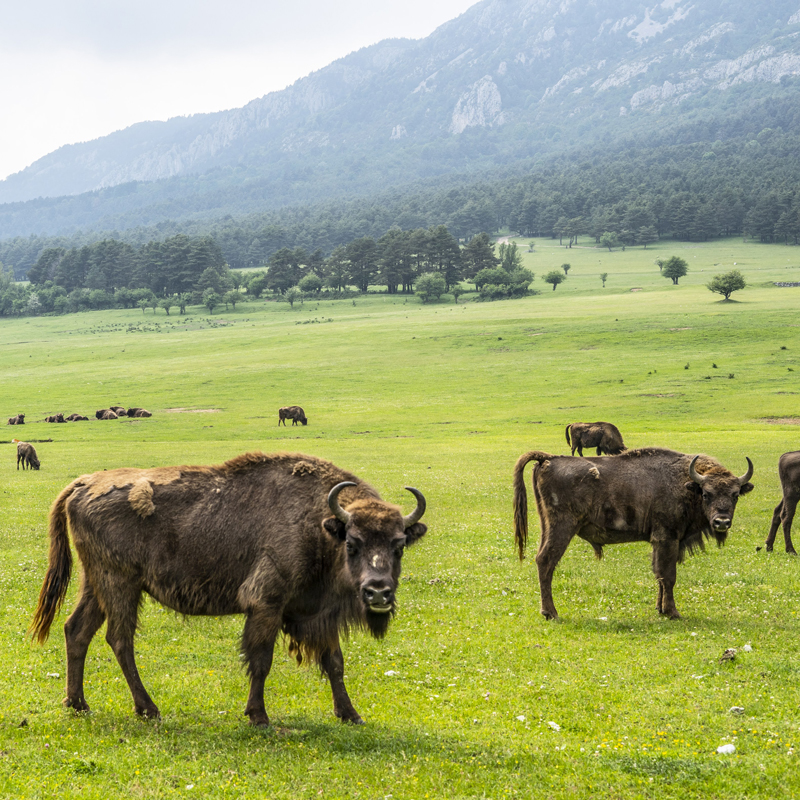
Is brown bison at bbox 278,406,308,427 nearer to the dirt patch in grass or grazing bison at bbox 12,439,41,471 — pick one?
the dirt patch in grass

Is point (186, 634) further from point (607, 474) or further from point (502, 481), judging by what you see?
point (502, 481)

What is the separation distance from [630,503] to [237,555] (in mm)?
8136

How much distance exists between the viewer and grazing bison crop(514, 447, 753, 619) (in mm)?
13859

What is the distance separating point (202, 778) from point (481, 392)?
5969cm

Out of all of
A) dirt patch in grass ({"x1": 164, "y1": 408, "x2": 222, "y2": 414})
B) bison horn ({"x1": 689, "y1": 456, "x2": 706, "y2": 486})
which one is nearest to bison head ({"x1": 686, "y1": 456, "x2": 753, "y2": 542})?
bison horn ({"x1": 689, "y1": 456, "x2": 706, "y2": 486})

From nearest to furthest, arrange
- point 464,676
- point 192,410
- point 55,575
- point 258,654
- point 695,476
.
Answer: point 258,654, point 55,575, point 464,676, point 695,476, point 192,410

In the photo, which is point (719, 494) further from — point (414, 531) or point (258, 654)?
point (258, 654)

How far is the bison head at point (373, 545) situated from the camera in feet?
27.9

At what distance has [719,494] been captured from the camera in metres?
13.7

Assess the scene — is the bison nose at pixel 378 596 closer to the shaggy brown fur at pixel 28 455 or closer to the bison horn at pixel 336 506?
the bison horn at pixel 336 506

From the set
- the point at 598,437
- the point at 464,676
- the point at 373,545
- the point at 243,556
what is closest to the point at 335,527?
the point at 373,545

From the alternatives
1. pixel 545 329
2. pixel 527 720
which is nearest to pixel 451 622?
pixel 527 720

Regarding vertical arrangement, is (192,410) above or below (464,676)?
below

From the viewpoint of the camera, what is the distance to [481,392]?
218 feet
